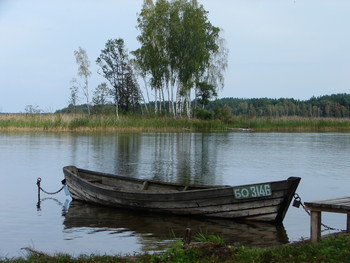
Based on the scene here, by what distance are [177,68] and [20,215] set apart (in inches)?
1645

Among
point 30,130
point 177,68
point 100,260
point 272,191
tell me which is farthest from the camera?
point 177,68

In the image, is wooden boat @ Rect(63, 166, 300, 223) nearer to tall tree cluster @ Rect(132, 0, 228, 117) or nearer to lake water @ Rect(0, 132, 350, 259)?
lake water @ Rect(0, 132, 350, 259)

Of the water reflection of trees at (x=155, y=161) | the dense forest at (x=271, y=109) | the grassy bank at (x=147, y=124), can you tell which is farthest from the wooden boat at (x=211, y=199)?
the dense forest at (x=271, y=109)

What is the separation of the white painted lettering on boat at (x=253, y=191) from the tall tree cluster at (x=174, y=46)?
40159mm

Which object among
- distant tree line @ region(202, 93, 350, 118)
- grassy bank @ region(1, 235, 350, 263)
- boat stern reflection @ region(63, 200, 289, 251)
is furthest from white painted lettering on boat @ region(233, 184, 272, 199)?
distant tree line @ region(202, 93, 350, 118)

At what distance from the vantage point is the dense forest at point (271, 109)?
5650cm

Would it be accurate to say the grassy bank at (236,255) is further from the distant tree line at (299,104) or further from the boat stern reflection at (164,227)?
the distant tree line at (299,104)

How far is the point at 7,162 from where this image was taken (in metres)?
22.4

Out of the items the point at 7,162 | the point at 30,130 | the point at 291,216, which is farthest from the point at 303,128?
the point at 291,216

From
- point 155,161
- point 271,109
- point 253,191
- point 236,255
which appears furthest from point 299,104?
point 236,255

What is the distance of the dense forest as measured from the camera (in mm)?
Result: 56500

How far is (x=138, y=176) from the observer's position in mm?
17938

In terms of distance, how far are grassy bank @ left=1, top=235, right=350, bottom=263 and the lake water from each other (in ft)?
5.66

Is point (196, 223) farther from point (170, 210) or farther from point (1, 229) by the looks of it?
point (1, 229)
